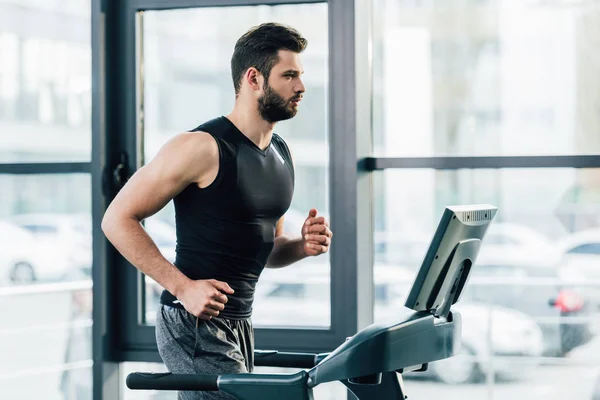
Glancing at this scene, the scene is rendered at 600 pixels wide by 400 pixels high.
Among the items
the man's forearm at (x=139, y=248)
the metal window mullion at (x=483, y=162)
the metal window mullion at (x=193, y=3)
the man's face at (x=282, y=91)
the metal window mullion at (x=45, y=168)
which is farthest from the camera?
the metal window mullion at (x=45, y=168)

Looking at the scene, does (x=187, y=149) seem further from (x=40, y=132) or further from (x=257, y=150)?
(x=40, y=132)

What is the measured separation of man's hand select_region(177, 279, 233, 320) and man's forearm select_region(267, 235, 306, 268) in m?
0.40

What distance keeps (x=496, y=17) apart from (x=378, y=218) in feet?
2.51

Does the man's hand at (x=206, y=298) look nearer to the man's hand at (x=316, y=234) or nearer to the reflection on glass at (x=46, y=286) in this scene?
the man's hand at (x=316, y=234)

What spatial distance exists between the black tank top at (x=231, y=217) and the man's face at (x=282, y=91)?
0.30ft

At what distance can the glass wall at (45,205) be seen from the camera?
3113mm

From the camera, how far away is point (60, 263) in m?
3.15

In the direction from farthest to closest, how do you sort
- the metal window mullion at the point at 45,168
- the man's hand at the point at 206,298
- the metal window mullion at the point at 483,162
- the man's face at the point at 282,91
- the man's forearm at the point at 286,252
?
the metal window mullion at the point at 45,168, the metal window mullion at the point at 483,162, the man's forearm at the point at 286,252, the man's face at the point at 282,91, the man's hand at the point at 206,298

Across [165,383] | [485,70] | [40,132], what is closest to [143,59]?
[40,132]

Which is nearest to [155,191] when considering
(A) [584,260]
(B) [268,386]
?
(B) [268,386]

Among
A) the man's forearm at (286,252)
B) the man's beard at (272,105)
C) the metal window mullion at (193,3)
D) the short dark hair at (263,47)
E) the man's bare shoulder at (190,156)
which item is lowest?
the man's forearm at (286,252)

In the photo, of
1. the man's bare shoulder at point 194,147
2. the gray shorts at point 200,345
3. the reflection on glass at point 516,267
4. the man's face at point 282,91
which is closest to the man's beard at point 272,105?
the man's face at point 282,91

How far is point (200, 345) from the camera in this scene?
6.75 ft

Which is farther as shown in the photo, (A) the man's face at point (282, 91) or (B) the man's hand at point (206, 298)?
(A) the man's face at point (282, 91)
